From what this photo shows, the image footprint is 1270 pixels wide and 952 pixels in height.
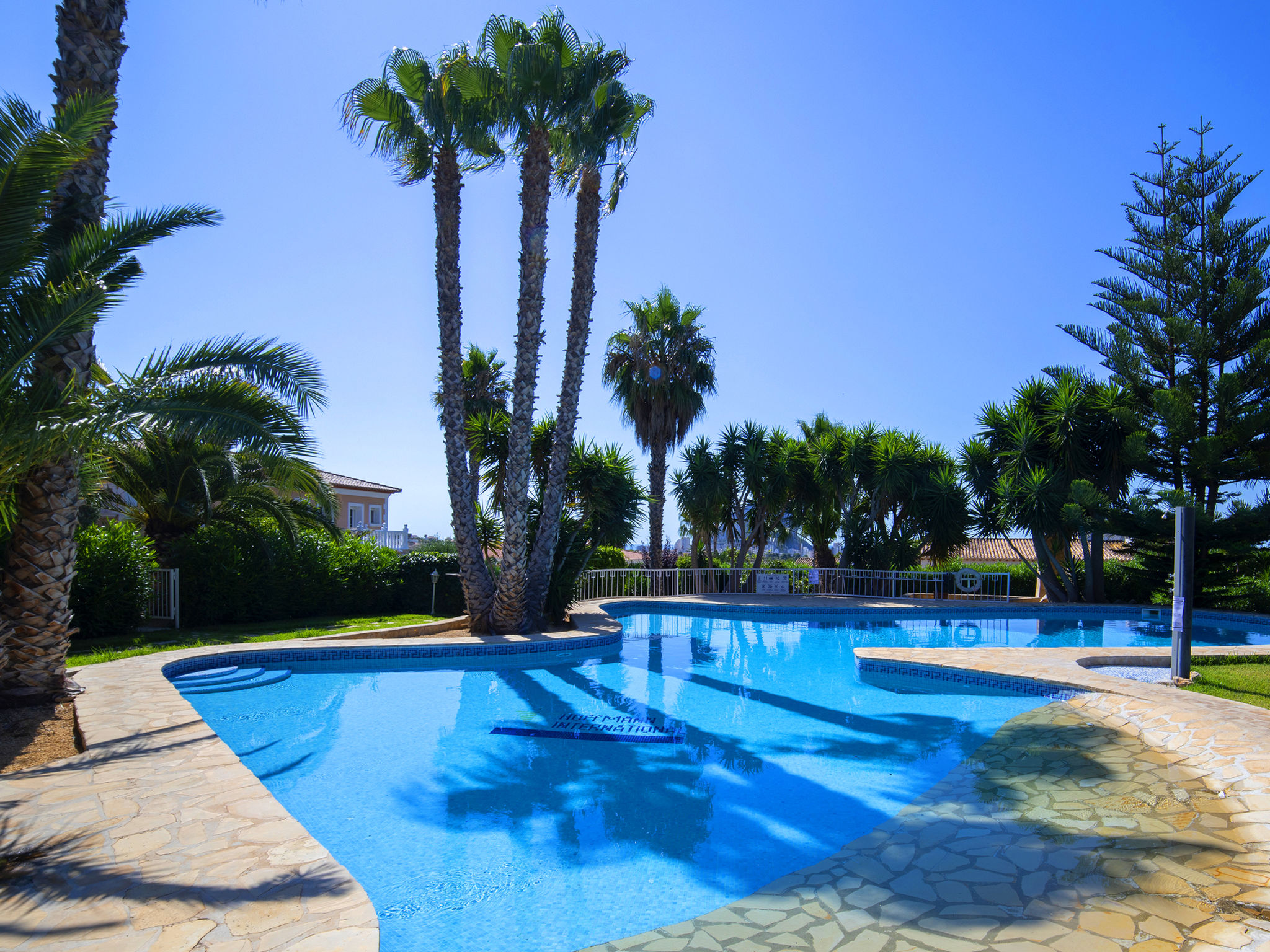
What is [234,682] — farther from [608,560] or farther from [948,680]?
[608,560]

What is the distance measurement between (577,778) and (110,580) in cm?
906

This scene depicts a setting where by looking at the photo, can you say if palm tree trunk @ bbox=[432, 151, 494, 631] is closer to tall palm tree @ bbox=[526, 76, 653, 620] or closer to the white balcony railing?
tall palm tree @ bbox=[526, 76, 653, 620]

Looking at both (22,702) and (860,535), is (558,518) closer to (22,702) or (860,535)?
(22,702)

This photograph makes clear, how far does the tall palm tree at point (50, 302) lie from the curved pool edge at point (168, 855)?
0.97m

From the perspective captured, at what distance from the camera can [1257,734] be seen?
583cm

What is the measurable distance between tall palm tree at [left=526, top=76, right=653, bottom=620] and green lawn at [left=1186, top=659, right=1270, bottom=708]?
28.3 ft

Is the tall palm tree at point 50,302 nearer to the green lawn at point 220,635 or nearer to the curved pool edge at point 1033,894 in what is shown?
the green lawn at point 220,635

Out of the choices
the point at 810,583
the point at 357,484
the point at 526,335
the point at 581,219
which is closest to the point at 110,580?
the point at 526,335

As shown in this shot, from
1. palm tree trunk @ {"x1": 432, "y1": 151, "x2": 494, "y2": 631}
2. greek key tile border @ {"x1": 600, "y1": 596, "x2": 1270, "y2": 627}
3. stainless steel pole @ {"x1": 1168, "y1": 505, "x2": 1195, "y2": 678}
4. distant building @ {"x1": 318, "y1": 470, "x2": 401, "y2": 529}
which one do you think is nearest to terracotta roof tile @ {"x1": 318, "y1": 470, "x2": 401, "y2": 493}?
distant building @ {"x1": 318, "y1": 470, "x2": 401, "y2": 529}

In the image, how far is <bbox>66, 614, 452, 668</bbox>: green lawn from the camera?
964cm

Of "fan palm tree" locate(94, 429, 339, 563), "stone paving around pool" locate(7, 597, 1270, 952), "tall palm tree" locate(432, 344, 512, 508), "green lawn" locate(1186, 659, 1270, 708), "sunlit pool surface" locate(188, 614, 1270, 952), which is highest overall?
"tall palm tree" locate(432, 344, 512, 508)

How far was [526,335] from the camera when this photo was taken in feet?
37.9

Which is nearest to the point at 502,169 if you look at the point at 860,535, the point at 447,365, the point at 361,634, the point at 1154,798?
the point at 447,365

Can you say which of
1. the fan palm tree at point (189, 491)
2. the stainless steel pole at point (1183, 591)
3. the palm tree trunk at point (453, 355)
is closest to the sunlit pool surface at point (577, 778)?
the stainless steel pole at point (1183, 591)
